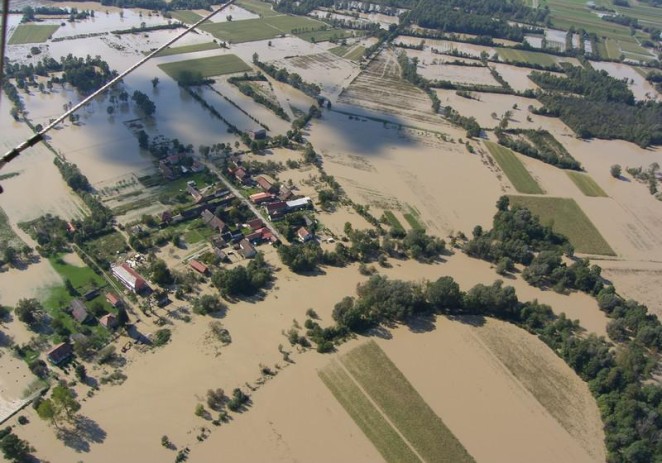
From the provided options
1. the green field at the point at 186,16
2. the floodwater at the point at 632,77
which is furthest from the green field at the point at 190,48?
the floodwater at the point at 632,77

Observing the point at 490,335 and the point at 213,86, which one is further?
the point at 213,86

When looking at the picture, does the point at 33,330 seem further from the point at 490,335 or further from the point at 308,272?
the point at 490,335

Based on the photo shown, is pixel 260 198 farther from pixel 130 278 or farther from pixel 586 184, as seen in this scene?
pixel 586 184

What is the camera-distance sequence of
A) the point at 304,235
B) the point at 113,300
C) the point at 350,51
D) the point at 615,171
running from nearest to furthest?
the point at 113,300, the point at 304,235, the point at 615,171, the point at 350,51

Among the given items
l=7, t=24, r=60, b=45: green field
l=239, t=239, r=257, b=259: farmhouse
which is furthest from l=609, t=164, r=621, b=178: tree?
l=7, t=24, r=60, b=45: green field

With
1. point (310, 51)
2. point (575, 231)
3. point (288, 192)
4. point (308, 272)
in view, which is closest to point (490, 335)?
point (308, 272)

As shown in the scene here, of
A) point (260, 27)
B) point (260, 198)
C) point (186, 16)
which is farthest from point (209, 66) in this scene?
point (260, 198)

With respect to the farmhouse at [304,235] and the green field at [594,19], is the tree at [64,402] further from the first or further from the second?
the green field at [594,19]
